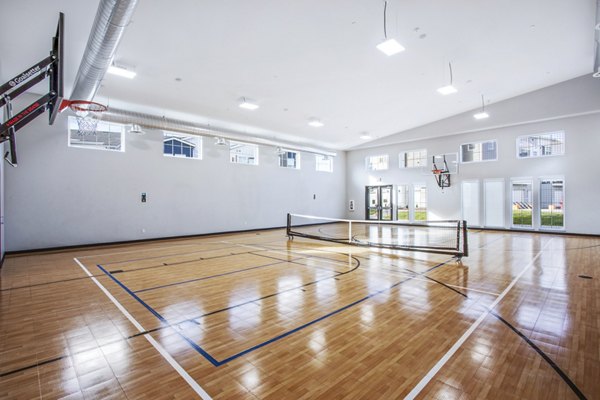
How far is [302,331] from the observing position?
368cm

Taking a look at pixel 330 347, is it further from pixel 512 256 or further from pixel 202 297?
pixel 512 256

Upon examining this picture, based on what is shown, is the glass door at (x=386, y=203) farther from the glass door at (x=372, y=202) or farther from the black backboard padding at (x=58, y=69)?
the black backboard padding at (x=58, y=69)

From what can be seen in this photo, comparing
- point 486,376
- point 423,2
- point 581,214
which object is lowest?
point 486,376

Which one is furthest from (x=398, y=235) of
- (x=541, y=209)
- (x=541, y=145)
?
(x=541, y=145)

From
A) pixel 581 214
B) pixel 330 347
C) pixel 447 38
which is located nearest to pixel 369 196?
pixel 581 214

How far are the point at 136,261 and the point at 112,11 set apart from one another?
5998 millimetres

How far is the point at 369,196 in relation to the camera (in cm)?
1919

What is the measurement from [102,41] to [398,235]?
1202 centimetres

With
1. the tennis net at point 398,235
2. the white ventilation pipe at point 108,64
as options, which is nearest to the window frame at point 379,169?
the tennis net at point 398,235

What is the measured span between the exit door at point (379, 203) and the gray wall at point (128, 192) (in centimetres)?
595

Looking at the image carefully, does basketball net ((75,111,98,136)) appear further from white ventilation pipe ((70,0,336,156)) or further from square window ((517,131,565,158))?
A: square window ((517,131,565,158))

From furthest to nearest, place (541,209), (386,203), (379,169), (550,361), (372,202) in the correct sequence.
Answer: (372,202) < (379,169) < (386,203) < (541,209) < (550,361)

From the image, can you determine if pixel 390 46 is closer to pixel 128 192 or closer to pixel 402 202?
pixel 128 192

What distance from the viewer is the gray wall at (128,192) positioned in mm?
9156
